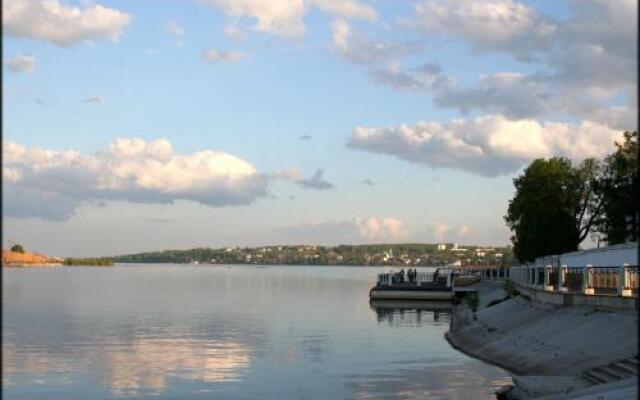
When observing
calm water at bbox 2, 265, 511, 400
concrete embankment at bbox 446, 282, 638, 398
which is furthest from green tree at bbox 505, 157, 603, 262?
concrete embankment at bbox 446, 282, 638, 398

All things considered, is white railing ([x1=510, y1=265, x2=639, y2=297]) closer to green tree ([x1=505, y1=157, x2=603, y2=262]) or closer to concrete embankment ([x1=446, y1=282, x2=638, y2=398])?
concrete embankment ([x1=446, y1=282, x2=638, y2=398])

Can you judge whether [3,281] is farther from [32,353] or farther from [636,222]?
[636,222]

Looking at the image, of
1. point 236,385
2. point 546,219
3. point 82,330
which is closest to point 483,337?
point 236,385

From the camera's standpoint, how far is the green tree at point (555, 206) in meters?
109

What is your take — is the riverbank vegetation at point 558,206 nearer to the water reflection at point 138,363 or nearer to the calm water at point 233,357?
the calm water at point 233,357

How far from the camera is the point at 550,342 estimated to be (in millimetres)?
46250

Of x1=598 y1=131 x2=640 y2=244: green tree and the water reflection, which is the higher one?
x1=598 y1=131 x2=640 y2=244: green tree

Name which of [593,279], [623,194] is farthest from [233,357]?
[623,194]

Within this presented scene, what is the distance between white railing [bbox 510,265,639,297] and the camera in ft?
164

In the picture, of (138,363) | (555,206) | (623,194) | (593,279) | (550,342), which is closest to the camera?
(550,342)

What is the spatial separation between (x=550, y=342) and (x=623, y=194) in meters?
46.8

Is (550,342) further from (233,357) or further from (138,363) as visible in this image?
(138,363)

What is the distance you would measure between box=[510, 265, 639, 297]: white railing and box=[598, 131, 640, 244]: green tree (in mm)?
14262

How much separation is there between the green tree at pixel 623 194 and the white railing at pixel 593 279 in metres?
14.3
